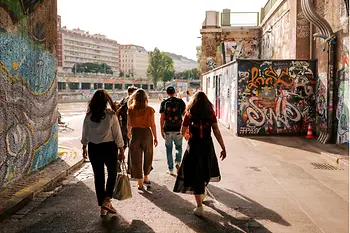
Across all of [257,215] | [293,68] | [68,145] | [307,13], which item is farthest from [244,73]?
[257,215]

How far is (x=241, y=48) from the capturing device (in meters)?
26.7

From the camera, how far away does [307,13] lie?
11.9 m

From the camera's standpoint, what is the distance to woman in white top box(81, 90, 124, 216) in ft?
16.0

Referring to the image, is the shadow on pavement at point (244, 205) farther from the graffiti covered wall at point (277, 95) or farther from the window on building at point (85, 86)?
the window on building at point (85, 86)

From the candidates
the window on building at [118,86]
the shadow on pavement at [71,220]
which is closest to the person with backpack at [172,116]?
the shadow on pavement at [71,220]

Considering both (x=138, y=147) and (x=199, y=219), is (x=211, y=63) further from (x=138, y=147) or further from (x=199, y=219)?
(x=199, y=219)

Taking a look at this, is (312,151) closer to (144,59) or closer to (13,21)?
(13,21)

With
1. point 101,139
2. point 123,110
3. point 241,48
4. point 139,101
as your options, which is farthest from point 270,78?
point 241,48

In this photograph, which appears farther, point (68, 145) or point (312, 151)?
point (68, 145)

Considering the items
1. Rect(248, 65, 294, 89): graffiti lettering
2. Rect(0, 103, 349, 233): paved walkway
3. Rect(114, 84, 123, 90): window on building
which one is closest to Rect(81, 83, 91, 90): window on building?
Rect(114, 84, 123, 90): window on building

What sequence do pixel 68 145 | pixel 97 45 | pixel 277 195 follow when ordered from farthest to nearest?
pixel 97 45 → pixel 68 145 → pixel 277 195

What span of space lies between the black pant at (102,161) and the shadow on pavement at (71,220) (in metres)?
0.32

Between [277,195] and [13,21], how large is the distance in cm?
562

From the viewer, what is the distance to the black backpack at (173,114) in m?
7.05
